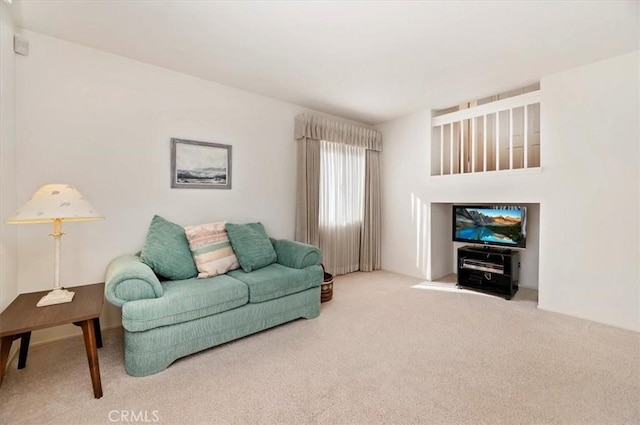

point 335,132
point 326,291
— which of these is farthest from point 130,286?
point 335,132

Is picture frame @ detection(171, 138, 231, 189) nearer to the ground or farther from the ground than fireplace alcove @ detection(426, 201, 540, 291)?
farther from the ground

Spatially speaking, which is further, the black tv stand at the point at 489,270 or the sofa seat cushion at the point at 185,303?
the black tv stand at the point at 489,270

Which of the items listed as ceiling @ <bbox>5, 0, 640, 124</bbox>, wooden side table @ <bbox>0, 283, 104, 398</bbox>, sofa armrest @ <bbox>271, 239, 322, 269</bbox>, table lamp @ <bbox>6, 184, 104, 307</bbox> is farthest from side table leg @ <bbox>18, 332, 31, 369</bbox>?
ceiling @ <bbox>5, 0, 640, 124</bbox>

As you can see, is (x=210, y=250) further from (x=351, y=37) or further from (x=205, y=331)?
(x=351, y=37)

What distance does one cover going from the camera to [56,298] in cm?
178

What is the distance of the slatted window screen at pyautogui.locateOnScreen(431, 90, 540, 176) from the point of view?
3365 millimetres

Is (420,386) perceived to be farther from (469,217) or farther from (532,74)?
(532,74)

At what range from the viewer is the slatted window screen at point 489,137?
3365 millimetres

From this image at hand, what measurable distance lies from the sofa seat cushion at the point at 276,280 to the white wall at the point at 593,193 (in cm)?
252

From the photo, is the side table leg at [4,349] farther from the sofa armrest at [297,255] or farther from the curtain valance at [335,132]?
the curtain valance at [335,132]

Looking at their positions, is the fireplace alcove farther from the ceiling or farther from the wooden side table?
the wooden side table

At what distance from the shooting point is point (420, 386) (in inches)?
68.2

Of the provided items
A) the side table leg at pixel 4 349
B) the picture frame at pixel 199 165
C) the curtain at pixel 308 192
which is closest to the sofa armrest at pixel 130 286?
the side table leg at pixel 4 349

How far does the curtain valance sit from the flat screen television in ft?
5.40
